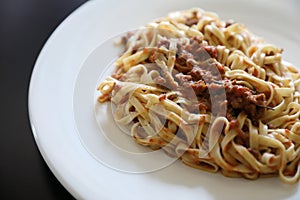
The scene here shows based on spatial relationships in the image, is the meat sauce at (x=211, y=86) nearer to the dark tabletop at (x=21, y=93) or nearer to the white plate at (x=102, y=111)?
the white plate at (x=102, y=111)

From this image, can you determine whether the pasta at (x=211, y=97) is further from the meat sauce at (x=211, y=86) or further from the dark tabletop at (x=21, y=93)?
the dark tabletop at (x=21, y=93)

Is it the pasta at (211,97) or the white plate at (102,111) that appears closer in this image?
the white plate at (102,111)

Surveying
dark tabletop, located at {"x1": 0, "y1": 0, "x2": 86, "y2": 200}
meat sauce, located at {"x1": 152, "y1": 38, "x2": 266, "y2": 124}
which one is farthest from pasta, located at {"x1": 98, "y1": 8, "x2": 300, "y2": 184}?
dark tabletop, located at {"x1": 0, "y1": 0, "x2": 86, "y2": 200}

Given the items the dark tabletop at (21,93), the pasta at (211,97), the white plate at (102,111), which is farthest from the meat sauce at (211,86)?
the dark tabletop at (21,93)

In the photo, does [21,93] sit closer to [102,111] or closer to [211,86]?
[102,111]

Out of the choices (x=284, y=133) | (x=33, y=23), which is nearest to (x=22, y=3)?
(x=33, y=23)
